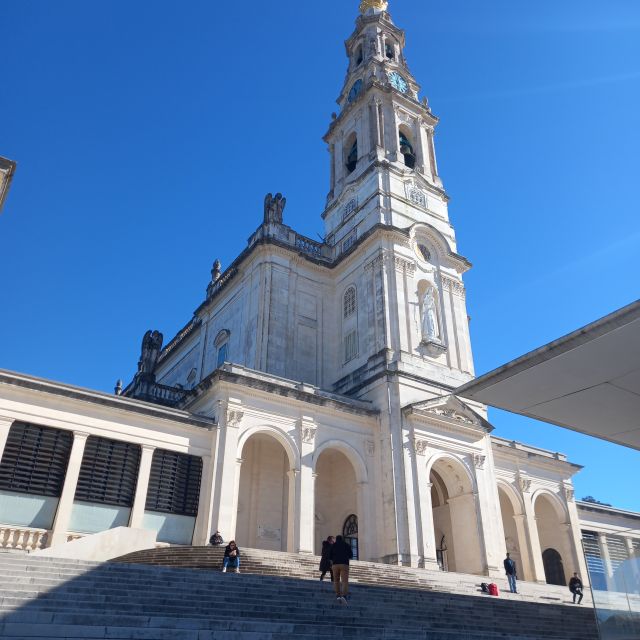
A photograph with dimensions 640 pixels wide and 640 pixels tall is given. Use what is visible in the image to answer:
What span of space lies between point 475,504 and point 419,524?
3844 millimetres

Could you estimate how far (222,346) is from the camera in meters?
35.5

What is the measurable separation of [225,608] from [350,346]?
20.5 m

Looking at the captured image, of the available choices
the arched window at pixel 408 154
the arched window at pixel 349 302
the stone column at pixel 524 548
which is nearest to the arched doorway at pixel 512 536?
the stone column at pixel 524 548

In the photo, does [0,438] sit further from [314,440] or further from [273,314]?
[273,314]

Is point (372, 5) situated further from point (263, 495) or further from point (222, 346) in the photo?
point (263, 495)

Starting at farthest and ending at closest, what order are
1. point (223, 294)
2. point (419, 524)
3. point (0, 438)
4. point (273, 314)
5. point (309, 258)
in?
1. point (223, 294)
2. point (309, 258)
3. point (273, 314)
4. point (419, 524)
5. point (0, 438)

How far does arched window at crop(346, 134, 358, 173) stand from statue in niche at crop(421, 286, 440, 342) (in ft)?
38.6

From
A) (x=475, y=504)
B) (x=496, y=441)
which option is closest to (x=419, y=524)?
(x=475, y=504)

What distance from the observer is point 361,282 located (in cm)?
3238

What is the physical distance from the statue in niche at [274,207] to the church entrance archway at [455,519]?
15.7 meters

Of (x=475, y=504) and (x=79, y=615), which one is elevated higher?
(x=475, y=504)

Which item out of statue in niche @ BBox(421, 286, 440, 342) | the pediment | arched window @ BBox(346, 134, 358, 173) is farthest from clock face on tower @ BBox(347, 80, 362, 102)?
the pediment

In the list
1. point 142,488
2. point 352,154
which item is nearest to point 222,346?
point 142,488

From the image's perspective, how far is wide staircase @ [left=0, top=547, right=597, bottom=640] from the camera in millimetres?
9727
